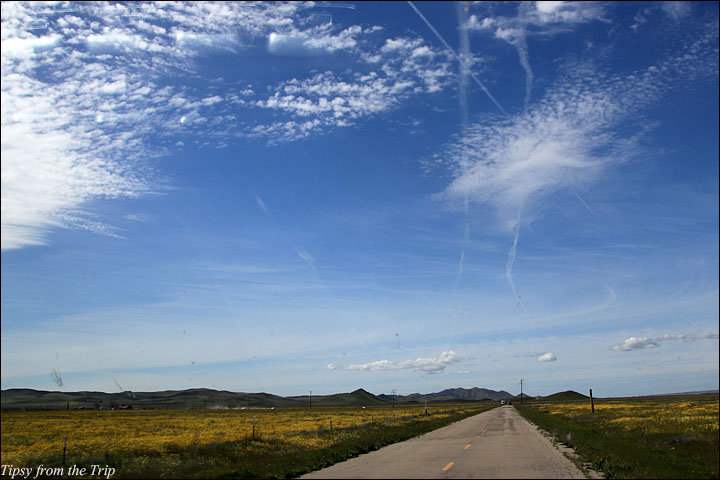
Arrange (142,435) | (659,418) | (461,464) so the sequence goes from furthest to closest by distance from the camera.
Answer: (659,418) < (142,435) < (461,464)

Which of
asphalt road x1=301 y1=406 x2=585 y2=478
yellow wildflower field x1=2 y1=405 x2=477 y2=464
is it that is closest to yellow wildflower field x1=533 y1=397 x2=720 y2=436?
asphalt road x1=301 y1=406 x2=585 y2=478

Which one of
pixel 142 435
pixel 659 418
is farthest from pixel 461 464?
pixel 659 418

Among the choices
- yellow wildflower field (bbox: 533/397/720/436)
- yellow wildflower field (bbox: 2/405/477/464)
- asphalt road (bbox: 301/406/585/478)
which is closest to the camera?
asphalt road (bbox: 301/406/585/478)

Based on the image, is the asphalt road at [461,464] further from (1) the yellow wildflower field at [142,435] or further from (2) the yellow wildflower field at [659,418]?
(2) the yellow wildflower field at [659,418]

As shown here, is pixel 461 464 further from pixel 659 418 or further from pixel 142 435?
pixel 659 418

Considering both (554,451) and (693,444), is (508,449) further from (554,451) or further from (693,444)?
(693,444)

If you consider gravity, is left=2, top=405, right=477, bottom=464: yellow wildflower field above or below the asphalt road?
below

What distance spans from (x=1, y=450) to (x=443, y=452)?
2859 cm

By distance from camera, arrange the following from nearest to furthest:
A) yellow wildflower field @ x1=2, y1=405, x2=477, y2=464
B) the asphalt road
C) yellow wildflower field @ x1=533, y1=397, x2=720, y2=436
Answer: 1. the asphalt road
2. yellow wildflower field @ x1=2, y1=405, x2=477, y2=464
3. yellow wildflower field @ x1=533, y1=397, x2=720, y2=436

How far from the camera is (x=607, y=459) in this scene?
58.2 feet

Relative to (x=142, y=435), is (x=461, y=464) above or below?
above

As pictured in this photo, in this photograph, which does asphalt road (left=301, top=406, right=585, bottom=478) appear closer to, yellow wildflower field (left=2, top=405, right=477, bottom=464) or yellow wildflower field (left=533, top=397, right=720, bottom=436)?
yellow wildflower field (left=2, top=405, right=477, bottom=464)

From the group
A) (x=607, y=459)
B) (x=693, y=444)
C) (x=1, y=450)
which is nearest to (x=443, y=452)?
(x=607, y=459)

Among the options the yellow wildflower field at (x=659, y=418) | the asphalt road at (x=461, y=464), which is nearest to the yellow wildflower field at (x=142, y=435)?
the asphalt road at (x=461, y=464)
